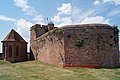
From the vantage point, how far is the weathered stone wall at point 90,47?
2419 cm

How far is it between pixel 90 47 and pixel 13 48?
1730 cm

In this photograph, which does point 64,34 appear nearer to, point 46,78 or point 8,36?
point 46,78

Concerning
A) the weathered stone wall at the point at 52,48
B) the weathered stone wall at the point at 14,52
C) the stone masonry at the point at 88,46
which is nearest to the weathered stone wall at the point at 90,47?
the stone masonry at the point at 88,46

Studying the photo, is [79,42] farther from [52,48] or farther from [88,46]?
[52,48]

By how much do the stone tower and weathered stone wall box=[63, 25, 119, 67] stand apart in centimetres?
1521

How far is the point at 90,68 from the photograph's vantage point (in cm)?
2362

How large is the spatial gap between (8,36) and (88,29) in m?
18.6

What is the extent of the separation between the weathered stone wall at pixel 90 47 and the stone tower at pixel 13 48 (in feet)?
49.9

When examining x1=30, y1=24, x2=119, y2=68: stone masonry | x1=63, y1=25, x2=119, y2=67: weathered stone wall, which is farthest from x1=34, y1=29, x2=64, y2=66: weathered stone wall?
x1=63, y1=25, x2=119, y2=67: weathered stone wall

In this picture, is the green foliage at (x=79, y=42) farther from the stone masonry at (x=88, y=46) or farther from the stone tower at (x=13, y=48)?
the stone tower at (x=13, y=48)

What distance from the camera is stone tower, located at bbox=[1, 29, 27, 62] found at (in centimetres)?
3728

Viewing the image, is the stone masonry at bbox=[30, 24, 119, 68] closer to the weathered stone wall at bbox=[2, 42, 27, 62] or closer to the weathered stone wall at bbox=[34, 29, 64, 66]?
the weathered stone wall at bbox=[34, 29, 64, 66]

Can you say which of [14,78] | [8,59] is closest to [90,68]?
[14,78]

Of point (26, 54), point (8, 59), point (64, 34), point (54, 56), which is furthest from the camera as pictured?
point (26, 54)
